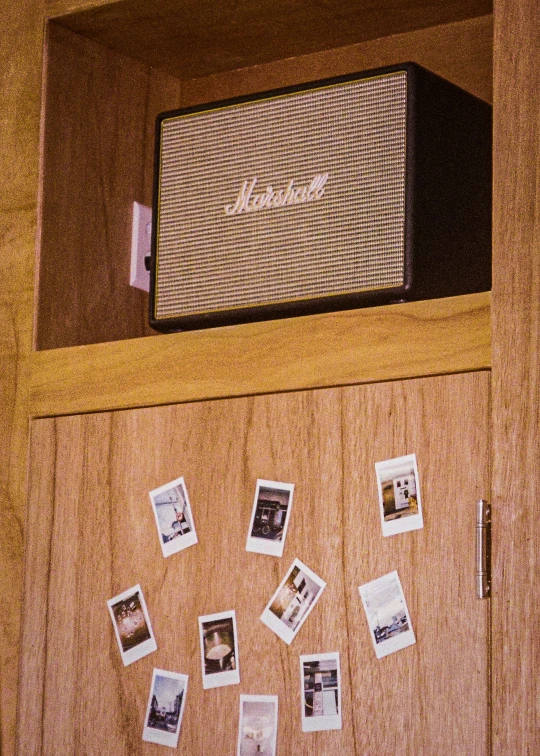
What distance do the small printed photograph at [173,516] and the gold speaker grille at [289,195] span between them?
237 mm

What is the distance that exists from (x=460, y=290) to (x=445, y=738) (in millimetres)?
549

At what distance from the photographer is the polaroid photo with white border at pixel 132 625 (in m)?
1.49

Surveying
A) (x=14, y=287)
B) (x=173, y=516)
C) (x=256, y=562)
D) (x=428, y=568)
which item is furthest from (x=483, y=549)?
(x=14, y=287)

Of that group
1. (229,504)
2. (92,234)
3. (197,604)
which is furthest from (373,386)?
(92,234)

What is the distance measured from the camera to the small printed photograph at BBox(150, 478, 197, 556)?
1.49 meters

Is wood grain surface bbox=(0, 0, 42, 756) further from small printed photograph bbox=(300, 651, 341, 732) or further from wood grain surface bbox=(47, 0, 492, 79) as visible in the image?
small printed photograph bbox=(300, 651, 341, 732)

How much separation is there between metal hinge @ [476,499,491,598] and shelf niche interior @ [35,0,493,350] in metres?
0.70

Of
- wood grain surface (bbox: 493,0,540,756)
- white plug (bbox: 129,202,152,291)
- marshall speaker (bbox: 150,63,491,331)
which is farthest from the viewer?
white plug (bbox: 129,202,152,291)

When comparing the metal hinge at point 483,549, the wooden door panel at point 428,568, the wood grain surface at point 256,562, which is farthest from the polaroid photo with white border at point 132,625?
the metal hinge at point 483,549

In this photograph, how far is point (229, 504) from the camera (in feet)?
4.79

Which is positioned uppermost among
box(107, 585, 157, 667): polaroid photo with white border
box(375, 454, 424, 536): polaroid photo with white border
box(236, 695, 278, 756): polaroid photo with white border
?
box(375, 454, 424, 536): polaroid photo with white border

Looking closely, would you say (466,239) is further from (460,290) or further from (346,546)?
(346,546)

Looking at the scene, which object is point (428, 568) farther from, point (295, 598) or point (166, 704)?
point (166, 704)

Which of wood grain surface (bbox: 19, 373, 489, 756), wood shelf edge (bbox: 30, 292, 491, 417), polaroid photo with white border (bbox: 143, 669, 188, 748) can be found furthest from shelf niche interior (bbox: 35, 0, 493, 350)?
polaroid photo with white border (bbox: 143, 669, 188, 748)
